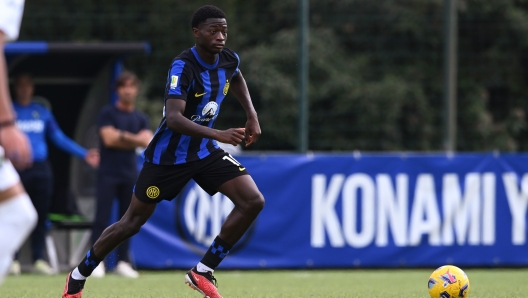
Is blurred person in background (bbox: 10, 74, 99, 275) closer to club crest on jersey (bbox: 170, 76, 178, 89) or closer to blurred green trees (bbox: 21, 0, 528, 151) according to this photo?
blurred green trees (bbox: 21, 0, 528, 151)

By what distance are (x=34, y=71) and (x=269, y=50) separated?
5.70m

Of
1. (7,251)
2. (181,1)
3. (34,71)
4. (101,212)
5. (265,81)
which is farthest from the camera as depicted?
(181,1)

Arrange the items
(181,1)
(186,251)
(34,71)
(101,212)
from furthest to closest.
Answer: (181,1)
(34,71)
(186,251)
(101,212)

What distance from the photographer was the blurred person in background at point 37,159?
1070cm

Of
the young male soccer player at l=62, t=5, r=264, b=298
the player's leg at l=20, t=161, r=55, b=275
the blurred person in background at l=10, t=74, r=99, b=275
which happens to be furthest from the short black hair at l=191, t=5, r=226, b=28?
the player's leg at l=20, t=161, r=55, b=275

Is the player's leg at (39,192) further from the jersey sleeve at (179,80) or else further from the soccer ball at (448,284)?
the soccer ball at (448,284)

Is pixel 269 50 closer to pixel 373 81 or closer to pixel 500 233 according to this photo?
pixel 373 81

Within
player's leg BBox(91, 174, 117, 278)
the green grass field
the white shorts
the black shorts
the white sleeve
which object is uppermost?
the white sleeve

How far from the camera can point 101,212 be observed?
10383mm

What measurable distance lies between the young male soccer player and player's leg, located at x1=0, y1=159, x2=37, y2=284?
1990 mm

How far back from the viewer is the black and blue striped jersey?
6.49 meters

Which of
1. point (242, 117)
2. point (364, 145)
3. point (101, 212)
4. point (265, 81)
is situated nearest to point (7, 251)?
point (101, 212)

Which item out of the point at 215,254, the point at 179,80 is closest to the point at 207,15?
the point at 179,80

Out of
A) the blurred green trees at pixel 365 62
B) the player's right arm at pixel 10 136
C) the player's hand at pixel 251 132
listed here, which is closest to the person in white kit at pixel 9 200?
the player's right arm at pixel 10 136
